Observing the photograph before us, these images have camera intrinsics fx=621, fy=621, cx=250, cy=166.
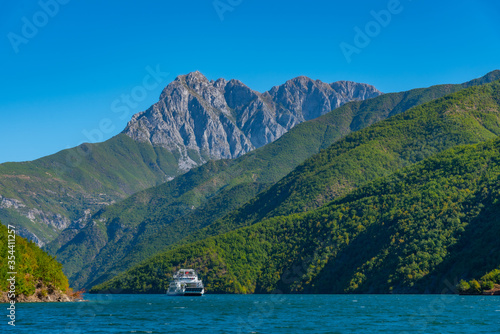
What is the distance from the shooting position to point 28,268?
470 feet

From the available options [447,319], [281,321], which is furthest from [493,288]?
[281,321]

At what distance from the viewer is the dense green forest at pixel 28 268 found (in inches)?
5325

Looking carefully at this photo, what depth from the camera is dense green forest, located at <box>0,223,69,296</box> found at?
135250 mm

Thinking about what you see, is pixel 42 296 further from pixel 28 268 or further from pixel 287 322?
pixel 287 322

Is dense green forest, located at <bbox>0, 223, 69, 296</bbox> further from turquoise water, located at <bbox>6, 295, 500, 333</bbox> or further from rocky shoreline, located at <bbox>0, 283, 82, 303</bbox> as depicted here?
turquoise water, located at <bbox>6, 295, 500, 333</bbox>

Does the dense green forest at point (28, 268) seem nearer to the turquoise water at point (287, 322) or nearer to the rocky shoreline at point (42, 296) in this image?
the rocky shoreline at point (42, 296)

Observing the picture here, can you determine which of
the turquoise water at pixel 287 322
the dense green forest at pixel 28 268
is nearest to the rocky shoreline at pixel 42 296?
the dense green forest at pixel 28 268

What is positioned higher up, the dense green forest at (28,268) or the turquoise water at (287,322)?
the dense green forest at (28,268)

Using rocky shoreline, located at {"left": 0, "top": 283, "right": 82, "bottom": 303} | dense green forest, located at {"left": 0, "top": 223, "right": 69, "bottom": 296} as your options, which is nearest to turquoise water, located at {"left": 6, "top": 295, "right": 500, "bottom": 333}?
dense green forest, located at {"left": 0, "top": 223, "right": 69, "bottom": 296}

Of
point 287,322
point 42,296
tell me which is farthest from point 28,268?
point 287,322

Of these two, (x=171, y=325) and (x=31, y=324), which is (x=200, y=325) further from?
(x=31, y=324)

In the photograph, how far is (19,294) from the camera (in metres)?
146

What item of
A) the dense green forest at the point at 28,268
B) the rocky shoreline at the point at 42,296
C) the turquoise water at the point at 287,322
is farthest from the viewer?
the rocky shoreline at the point at 42,296

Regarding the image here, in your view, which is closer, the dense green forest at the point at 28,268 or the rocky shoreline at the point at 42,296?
the dense green forest at the point at 28,268
